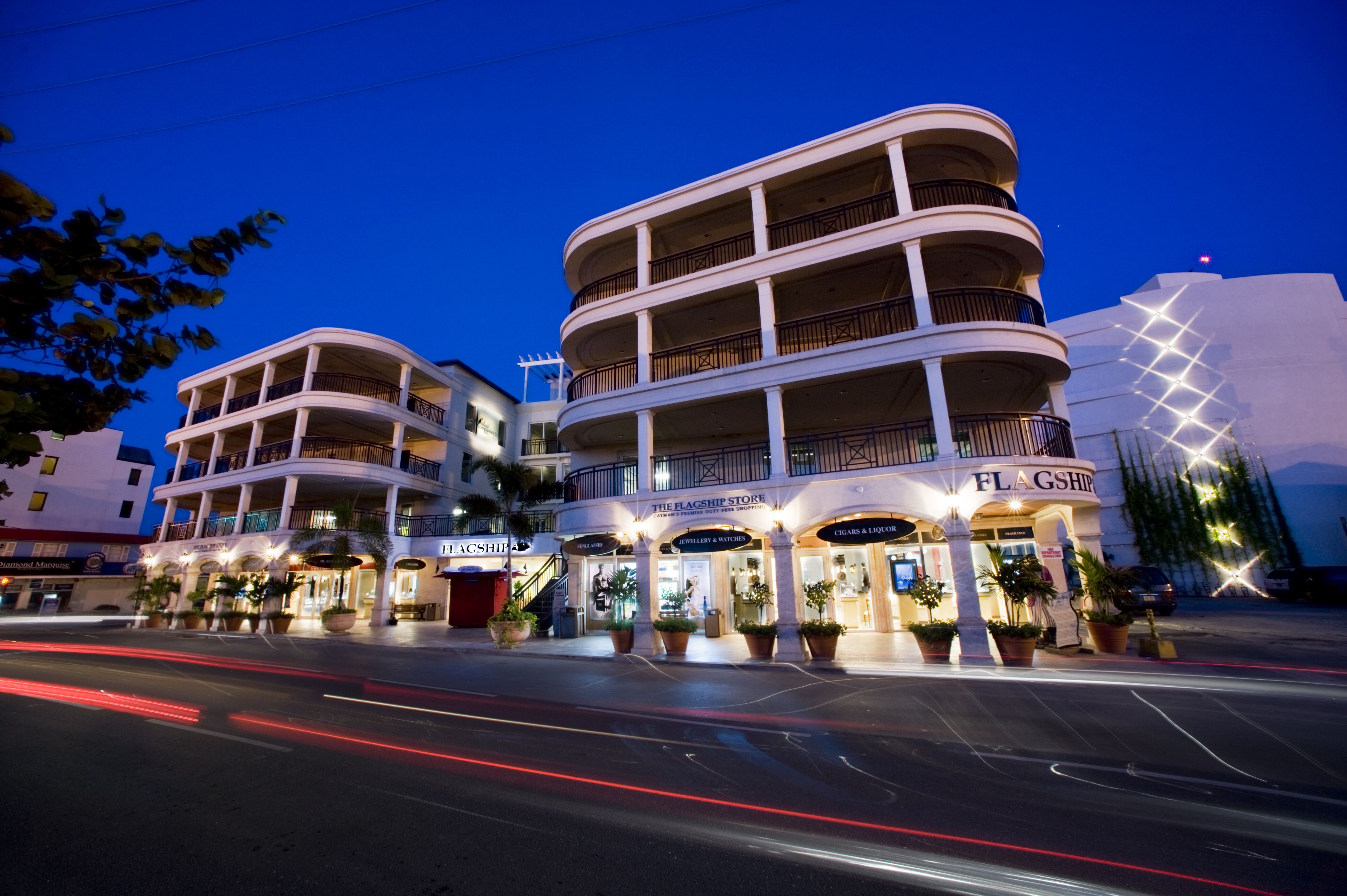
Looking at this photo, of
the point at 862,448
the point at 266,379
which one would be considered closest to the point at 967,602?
the point at 862,448

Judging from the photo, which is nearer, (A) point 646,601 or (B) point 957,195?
(A) point 646,601

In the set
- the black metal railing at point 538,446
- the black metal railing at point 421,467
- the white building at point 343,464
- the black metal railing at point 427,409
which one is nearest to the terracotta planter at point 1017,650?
the white building at point 343,464

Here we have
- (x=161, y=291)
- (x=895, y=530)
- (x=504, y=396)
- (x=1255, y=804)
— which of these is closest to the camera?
(x=161, y=291)

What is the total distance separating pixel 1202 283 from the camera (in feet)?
102

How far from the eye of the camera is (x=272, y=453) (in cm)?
2922

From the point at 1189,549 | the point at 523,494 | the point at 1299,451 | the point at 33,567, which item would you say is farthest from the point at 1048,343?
the point at 33,567

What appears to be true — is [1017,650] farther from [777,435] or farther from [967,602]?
[777,435]

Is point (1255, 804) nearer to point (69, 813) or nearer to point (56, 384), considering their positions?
point (56, 384)

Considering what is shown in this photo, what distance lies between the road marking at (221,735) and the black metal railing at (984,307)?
53.8ft

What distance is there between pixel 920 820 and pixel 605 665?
10.4m

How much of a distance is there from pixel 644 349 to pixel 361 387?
67.7 feet

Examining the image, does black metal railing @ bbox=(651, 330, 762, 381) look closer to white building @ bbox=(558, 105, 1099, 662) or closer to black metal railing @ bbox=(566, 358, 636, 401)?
white building @ bbox=(558, 105, 1099, 662)

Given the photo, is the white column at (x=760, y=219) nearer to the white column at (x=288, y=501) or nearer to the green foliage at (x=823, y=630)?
the green foliage at (x=823, y=630)

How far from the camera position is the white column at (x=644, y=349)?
17969 millimetres
